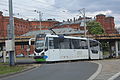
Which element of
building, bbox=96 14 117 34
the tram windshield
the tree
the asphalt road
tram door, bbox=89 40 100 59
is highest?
building, bbox=96 14 117 34

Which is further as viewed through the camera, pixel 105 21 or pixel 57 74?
pixel 105 21

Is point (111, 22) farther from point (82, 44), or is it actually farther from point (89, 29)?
point (82, 44)

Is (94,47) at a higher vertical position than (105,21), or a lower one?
lower

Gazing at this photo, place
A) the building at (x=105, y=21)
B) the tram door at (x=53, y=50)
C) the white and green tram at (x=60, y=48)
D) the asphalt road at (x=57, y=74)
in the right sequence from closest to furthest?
the asphalt road at (x=57, y=74)
the white and green tram at (x=60, y=48)
the tram door at (x=53, y=50)
the building at (x=105, y=21)

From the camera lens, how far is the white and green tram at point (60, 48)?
3155cm

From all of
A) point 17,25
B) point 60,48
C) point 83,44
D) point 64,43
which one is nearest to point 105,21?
point 17,25

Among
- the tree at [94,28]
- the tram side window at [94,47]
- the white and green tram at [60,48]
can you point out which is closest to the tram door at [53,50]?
the white and green tram at [60,48]

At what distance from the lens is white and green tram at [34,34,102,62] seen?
31.5 metres

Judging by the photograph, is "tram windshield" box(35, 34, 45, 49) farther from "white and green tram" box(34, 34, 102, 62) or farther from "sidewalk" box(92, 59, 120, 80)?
"sidewalk" box(92, 59, 120, 80)

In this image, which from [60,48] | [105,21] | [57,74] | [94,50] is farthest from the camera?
[105,21]

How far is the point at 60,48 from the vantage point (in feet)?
110

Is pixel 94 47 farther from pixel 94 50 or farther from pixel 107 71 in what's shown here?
pixel 107 71

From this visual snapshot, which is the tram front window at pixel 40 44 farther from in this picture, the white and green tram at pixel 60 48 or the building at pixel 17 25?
the building at pixel 17 25

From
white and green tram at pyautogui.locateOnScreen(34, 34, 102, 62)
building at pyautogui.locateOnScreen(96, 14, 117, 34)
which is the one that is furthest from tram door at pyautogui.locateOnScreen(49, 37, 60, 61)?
building at pyautogui.locateOnScreen(96, 14, 117, 34)
